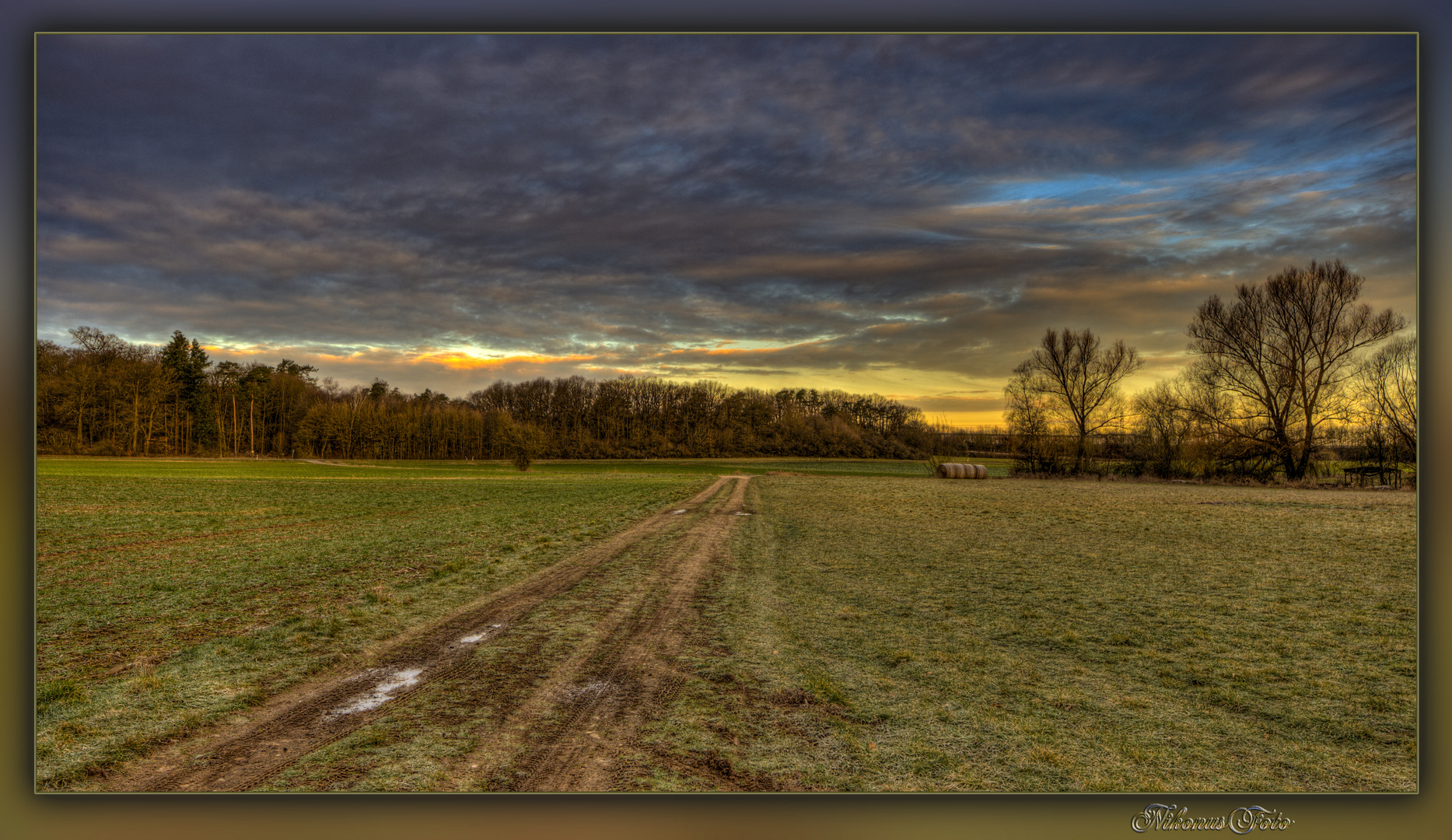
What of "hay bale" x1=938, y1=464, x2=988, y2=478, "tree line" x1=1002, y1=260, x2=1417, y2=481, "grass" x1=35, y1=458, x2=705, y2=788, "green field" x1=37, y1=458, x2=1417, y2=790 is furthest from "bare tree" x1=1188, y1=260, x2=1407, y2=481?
"hay bale" x1=938, y1=464, x2=988, y2=478

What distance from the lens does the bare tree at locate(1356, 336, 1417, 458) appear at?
4980mm

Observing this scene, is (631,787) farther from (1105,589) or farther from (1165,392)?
(1165,392)

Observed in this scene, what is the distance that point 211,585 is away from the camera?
429 inches

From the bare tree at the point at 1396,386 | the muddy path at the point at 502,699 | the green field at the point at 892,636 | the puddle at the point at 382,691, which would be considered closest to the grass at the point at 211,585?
the green field at the point at 892,636

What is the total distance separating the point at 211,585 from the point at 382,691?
8139mm

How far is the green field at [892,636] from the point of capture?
4.55 metres

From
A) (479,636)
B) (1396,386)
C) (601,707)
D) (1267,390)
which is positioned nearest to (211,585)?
(479,636)

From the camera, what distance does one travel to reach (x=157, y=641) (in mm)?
7527

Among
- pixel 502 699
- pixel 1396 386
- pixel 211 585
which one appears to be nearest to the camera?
pixel 502 699

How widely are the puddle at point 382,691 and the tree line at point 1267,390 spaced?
32.1 ft

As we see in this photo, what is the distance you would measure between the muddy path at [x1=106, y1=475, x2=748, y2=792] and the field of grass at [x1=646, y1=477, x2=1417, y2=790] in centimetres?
61

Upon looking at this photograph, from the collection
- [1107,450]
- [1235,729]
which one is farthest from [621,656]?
[1107,450]

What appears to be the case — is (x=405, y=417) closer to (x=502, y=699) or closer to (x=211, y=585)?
(x=211, y=585)

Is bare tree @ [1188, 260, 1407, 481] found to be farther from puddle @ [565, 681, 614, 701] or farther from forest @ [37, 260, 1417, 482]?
puddle @ [565, 681, 614, 701]
